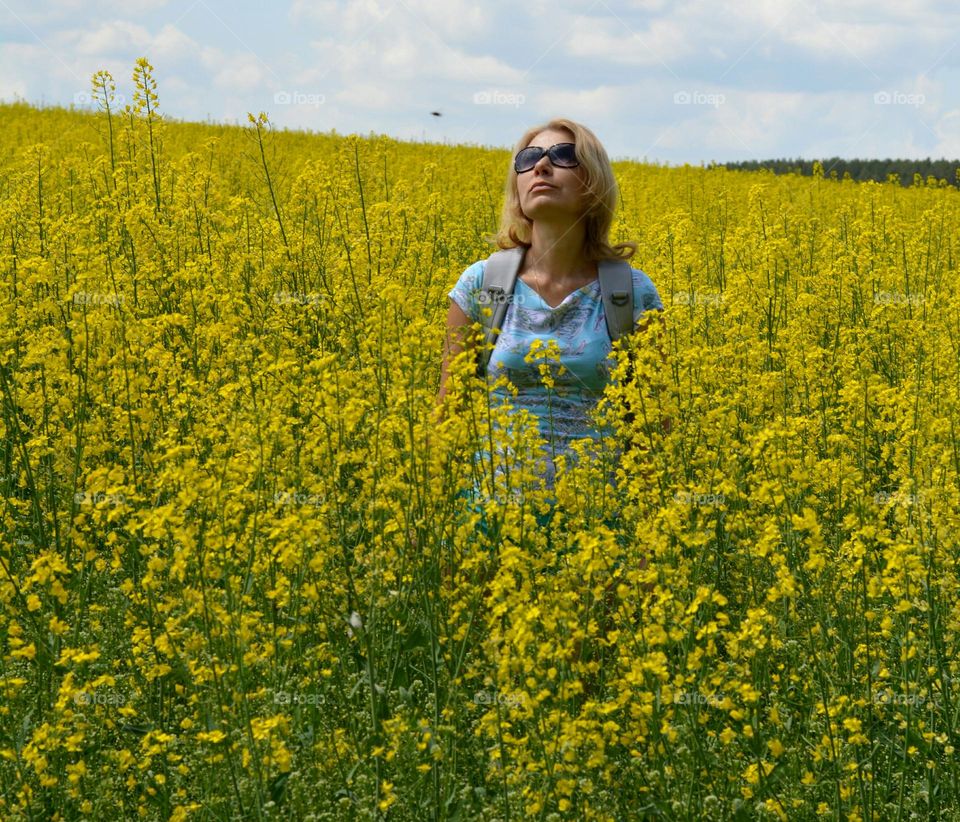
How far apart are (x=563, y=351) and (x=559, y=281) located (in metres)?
0.38

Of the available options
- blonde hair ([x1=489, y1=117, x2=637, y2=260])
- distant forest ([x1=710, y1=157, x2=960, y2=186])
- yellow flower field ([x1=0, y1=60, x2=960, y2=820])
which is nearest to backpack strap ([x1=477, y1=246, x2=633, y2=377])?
blonde hair ([x1=489, y1=117, x2=637, y2=260])

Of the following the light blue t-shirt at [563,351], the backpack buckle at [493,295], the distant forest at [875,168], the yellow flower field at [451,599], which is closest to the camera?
the yellow flower field at [451,599]

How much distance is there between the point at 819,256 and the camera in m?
8.90

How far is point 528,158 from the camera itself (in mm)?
4535

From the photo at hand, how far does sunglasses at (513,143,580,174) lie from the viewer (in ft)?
14.8

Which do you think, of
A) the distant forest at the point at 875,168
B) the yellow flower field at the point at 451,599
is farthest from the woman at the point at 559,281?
the distant forest at the point at 875,168

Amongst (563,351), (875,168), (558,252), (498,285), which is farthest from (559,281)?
(875,168)

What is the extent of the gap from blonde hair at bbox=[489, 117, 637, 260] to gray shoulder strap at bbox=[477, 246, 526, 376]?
149mm

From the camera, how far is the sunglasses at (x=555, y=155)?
4.50 meters

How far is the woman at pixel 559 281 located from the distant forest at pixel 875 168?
18.0 m

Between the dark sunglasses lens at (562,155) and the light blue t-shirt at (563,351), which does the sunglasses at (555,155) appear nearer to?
the dark sunglasses lens at (562,155)

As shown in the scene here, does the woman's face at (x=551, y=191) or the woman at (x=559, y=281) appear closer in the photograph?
the woman at (x=559, y=281)

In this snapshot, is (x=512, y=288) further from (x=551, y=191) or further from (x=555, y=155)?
(x=555, y=155)

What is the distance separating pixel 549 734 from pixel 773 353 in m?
2.48
